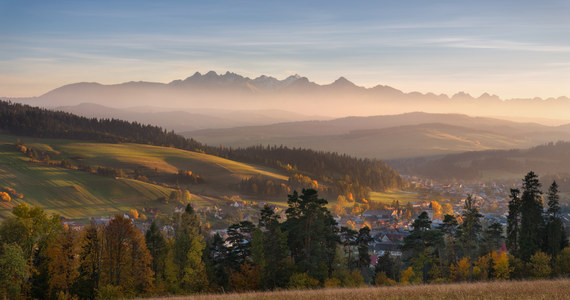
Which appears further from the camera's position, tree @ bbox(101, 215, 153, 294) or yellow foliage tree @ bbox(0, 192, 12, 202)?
yellow foliage tree @ bbox(0, 192, 12, 202)

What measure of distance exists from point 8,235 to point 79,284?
30.0 feet

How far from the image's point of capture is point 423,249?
55.8m

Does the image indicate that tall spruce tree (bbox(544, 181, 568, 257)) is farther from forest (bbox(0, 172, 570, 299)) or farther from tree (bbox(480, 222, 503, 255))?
tree (bbox(480, 222, 503, 255))

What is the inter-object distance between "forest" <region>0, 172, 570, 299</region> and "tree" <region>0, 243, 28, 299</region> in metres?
0.09

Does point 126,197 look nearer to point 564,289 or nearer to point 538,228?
point 538,228

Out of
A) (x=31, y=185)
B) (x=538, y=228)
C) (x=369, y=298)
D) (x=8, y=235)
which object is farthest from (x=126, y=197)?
(x=369, y=298)

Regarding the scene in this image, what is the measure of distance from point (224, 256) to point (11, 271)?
22932 mm

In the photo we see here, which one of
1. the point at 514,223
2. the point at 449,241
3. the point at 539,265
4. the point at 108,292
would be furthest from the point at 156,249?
the point at 514,223

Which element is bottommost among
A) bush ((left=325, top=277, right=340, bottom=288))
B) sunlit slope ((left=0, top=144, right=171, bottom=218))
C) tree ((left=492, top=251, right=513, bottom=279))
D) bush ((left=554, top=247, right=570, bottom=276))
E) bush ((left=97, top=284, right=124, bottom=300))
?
sunlit slope ((left=0, top=144, right=171, bottom=218))

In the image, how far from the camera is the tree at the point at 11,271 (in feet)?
136

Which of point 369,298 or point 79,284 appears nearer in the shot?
point 369,298

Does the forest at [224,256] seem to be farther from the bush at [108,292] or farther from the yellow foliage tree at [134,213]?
the yellow foliage tree at [134,213]

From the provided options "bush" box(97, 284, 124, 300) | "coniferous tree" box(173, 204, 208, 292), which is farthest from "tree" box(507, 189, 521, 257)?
"bush" box(97, 284, 124, 300)

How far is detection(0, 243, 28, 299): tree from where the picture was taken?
4144cm
